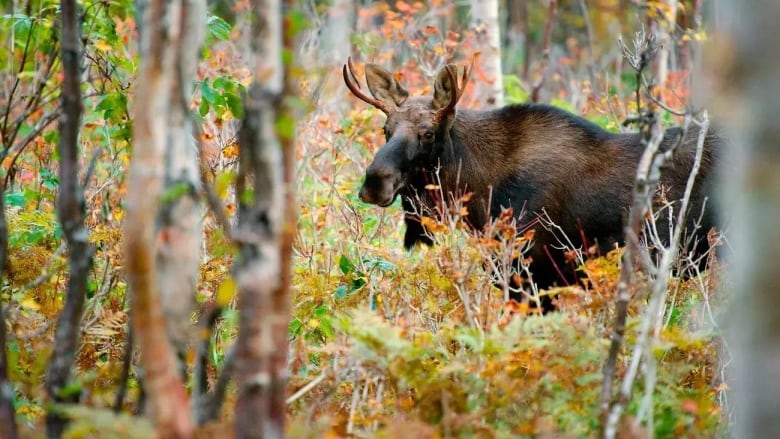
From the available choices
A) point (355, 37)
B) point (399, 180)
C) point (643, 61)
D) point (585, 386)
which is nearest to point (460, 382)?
point (585, 386)

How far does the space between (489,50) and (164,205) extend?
779 cm

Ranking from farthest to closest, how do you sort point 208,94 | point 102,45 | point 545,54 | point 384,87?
point 545,54 < point 384,87 < point 102,45 < point 208,94

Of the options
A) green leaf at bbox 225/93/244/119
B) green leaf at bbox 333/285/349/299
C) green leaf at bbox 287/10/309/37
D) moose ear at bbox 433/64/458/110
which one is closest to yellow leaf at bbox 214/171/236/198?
green leaf at bbox 287/10/309/37

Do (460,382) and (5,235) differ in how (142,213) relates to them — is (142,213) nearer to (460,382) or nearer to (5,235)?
(5,235)

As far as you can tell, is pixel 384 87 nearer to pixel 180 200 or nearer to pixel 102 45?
pixel 102 45

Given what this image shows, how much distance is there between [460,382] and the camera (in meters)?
4.25

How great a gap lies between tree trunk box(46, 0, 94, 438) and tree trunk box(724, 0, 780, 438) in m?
2.12

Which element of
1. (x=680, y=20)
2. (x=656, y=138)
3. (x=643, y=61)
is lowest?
(x=656, y=138)

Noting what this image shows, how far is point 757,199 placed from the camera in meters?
2.45

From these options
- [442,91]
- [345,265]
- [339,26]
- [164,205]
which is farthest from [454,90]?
[339,26]

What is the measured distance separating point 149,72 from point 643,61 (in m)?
2.16

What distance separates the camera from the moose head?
6.56 metres

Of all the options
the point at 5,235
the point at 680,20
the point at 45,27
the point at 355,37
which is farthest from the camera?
the point at 680,20

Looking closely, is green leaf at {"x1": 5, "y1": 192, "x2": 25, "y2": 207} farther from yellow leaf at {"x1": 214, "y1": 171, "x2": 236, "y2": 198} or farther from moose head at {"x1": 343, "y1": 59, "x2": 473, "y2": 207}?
yellow leaf at {"x1": 214, "y1": 171, "x2": 236, "y2": 198}
